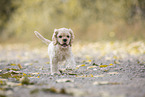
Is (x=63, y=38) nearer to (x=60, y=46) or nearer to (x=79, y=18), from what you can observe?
(x=60, y=46)

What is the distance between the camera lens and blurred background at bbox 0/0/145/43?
9.86 m

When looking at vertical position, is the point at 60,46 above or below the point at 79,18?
below

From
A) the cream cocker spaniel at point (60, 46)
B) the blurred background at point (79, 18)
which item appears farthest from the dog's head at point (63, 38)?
the blurred background at point (79, 18)

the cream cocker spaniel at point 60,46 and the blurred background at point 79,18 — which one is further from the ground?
the blurred background at point 79,18

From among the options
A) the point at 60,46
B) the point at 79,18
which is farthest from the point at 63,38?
the point at 79,18

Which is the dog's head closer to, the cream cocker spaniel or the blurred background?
the cream cocker spaniel

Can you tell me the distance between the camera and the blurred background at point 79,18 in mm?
9859

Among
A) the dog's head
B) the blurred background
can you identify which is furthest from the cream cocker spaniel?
the blurred background

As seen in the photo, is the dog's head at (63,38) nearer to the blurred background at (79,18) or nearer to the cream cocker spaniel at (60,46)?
the cream cocker spaniel at (60,46)

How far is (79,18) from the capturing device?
43.4 ft

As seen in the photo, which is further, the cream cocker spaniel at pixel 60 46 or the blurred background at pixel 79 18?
the blurred background at pixel 79 18

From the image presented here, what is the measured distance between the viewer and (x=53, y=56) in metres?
4.12

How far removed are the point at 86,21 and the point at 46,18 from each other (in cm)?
313

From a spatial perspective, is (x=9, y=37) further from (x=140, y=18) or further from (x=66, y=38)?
(x=66, y=38)
